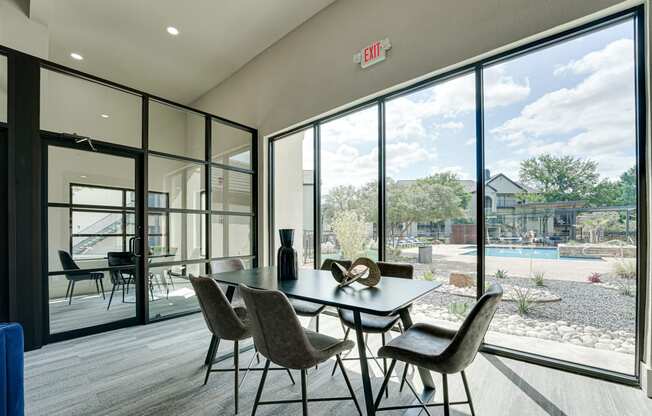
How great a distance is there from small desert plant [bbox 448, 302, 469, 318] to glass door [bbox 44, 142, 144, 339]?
370cm

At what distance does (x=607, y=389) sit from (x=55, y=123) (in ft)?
18.3

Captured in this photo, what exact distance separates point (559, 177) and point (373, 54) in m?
2.30

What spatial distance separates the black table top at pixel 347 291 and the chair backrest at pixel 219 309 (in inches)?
9.5

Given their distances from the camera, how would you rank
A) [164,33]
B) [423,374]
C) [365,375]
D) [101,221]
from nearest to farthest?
[365,375], [423,374], [101,221], [164,33]

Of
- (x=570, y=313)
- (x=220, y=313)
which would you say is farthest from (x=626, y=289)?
(x=220, y=313)

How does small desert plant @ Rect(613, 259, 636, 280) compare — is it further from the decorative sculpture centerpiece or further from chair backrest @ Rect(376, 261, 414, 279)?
the decorative sculpture centerpiece

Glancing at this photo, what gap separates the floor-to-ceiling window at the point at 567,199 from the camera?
89.9 inches

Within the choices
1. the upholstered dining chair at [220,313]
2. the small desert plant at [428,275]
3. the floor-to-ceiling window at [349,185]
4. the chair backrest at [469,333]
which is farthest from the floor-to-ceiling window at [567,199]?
the upholstered dining chair at [220,313]

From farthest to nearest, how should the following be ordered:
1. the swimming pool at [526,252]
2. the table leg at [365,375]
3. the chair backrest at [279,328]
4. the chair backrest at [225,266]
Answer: the chair backrest at [225,266] → the swimming pool at [526,252] → the table leg at [365,375] → the chair backrest at [279,328]

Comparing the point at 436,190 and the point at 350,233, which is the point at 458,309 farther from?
the point at 350,233

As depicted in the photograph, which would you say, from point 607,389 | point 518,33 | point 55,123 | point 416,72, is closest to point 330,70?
point 416,72

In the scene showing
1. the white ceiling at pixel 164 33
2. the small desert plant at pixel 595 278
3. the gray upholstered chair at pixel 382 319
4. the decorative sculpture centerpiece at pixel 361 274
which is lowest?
the gray upholstered chair at pixel 382 319

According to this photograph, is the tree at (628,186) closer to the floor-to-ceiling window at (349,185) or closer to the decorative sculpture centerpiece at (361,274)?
the decorative sculpture centerpiece at (361,274)

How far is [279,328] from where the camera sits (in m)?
1.62
